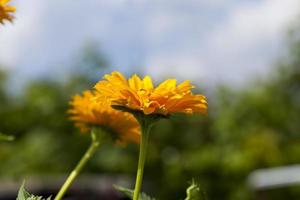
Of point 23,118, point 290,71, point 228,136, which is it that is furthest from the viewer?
point 290,71

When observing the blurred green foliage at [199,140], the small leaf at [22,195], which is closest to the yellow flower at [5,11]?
the small leaf at [22,195]

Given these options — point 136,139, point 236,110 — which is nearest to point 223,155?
point 236,110

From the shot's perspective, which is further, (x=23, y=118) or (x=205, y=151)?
(x=205, y=151)

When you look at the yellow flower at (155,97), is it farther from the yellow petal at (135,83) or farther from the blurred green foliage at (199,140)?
the blurred green foliage at (199,140)

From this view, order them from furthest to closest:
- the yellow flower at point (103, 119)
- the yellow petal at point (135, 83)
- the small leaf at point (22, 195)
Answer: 1. the yellow flower at point (103, 119)
2. the yellow petal at point (135, 83)
3. the small leaf at point (22, 195)

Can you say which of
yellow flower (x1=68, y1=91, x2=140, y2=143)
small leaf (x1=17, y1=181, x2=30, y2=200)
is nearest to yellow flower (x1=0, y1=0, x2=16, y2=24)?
yellow flower (x1=68, y1=91, x2=140, y2=143)

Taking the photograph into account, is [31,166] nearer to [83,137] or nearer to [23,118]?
[23,118]
